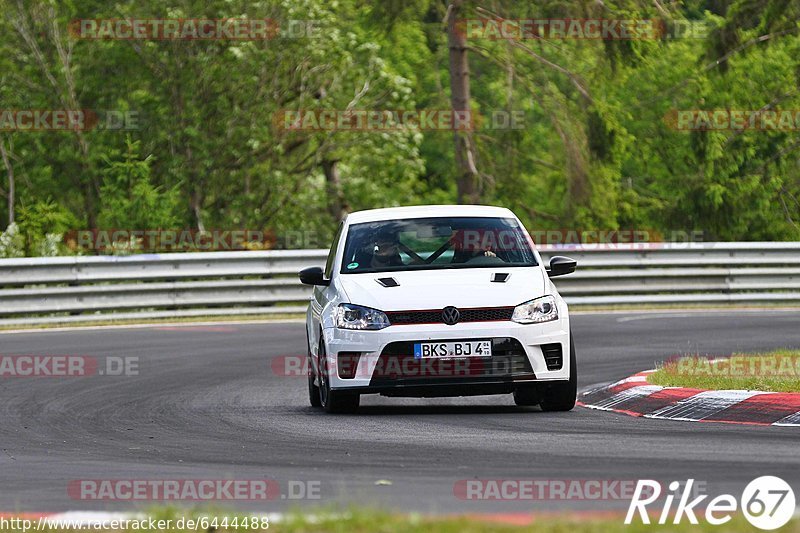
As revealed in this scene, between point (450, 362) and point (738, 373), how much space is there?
2.84m

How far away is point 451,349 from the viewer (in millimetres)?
11312

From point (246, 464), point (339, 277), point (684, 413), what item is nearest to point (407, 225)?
point (339, 277)

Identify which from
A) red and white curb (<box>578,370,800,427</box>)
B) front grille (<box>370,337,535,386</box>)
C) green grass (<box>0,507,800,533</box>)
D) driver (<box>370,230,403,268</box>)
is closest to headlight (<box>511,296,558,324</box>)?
front grille (<box>370,337,535,386</box>)

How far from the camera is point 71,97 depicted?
36562mm

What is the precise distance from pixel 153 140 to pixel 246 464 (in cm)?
2817

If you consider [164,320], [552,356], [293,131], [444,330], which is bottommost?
[164,320]

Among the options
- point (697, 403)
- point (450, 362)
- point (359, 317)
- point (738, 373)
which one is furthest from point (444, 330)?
point (738, 373)

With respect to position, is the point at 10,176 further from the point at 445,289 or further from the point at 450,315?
the point at 450,315

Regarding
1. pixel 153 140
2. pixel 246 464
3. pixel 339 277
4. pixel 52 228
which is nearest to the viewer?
pixel 246 464

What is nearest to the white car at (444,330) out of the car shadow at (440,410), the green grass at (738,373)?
the car shadow at (440,410)

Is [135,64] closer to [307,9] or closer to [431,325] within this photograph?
[307,9]

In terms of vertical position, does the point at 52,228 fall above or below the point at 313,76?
below

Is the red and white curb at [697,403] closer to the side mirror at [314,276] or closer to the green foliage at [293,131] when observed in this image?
the side mirror at [314,276]

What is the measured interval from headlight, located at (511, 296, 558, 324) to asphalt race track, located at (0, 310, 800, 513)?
0.71m
